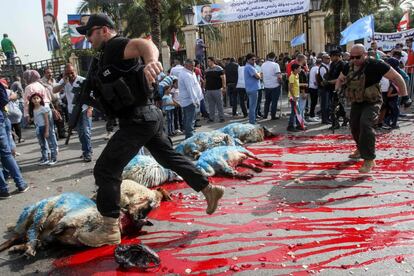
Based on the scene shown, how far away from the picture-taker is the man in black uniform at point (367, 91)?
5.86 meters

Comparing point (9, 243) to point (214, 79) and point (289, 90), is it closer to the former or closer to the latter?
point (289, 90)

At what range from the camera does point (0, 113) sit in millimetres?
5848

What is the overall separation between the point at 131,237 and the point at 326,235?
76.0 inches

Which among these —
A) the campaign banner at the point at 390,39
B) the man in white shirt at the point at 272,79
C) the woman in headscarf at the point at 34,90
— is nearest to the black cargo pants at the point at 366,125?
the man in white shirt at the point at 272,79

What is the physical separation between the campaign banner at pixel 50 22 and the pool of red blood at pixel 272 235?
13.8 metres

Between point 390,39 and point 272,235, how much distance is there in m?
14.9

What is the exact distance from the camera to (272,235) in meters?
3.87

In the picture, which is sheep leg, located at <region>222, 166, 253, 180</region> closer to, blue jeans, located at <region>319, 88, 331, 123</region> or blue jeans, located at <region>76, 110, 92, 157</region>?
blue jeans, located at <region>76, 110, 92, 157</region>

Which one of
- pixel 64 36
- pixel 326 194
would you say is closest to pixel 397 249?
pixel 326 194

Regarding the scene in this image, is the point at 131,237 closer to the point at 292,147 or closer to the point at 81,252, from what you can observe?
the point at 81,252

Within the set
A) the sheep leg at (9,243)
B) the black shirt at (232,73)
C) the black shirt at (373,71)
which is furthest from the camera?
the black shirt at (232,73)

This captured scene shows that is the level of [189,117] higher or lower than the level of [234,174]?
higher

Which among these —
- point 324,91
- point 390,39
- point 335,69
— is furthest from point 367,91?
point 390,39

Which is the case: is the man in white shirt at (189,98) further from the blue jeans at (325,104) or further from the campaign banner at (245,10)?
the campaign banner at (245,10)
